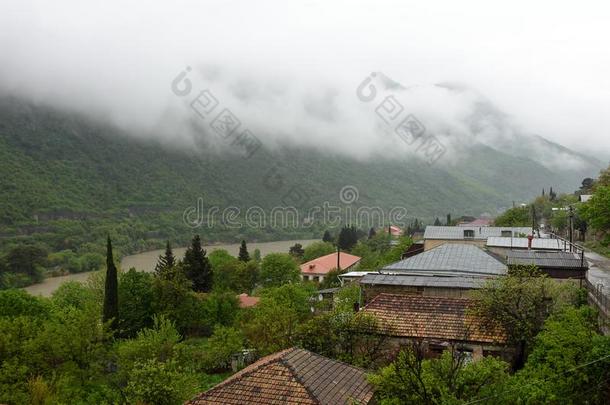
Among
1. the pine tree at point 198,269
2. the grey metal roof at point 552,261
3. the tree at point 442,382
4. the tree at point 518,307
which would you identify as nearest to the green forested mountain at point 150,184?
the pine tree at point 198,269

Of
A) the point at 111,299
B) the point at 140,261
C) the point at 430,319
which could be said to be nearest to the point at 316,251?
the point at 140,261

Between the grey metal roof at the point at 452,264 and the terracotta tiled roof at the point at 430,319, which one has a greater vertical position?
the grey metal roof at the point at 452,264

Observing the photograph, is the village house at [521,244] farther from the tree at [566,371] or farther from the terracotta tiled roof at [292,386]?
the terracotta tiled roof at [292,386]

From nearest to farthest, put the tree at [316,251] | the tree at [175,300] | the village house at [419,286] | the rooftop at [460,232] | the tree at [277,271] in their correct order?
the village house at [419,286]
the tree at [175,300]
the rooftop at [460,232]
the tree at [277,271]
the tree at [316,251]

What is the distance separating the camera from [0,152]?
118812 mm

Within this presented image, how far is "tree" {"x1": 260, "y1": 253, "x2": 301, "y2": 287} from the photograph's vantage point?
58406 mm

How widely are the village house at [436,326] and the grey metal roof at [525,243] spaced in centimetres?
2330

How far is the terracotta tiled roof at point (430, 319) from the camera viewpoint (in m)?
16.4

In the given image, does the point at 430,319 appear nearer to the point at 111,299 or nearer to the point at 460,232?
the point at 111,299

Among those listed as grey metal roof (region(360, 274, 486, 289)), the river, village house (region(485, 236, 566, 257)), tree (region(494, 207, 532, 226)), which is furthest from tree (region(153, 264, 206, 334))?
tree (region(494, 207, 532, 226))

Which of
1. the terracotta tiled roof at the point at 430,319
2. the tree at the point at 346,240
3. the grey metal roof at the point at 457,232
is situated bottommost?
the tree at the point at 346,240

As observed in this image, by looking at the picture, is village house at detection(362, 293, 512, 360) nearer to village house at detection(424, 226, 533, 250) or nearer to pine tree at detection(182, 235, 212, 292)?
village house at detection(424, 226, 533, 250)

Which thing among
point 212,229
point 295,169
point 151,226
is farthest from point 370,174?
point 151,226

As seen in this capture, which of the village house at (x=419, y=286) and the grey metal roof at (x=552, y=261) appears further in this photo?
the grey metal roof at (x=552, y=261)
